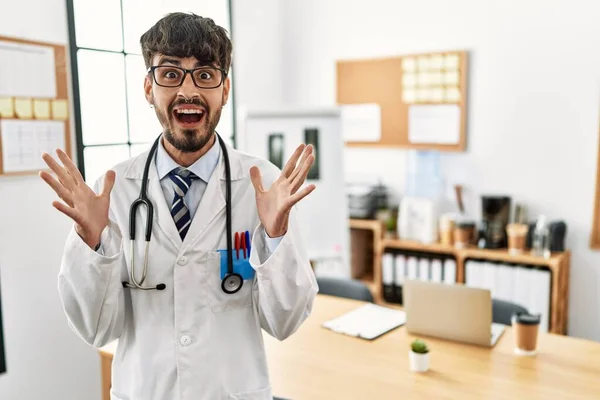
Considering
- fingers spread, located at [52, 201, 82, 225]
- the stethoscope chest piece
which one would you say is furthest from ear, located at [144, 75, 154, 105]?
the stethoscope chest piece

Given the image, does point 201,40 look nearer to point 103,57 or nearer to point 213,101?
point 213,101

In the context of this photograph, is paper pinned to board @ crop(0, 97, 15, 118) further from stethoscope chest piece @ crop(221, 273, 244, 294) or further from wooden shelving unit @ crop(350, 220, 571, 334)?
wooden shelving unit @ crop(350, 220, 571, 334)

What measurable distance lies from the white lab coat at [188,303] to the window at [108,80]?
67.5 inches

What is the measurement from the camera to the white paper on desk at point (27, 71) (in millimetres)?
2537

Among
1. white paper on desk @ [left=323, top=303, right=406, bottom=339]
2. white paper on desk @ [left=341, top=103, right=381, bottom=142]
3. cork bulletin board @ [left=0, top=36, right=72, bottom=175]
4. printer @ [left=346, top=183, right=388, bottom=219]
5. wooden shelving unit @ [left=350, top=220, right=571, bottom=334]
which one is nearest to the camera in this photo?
white paper on desk @ [left=323, top=303, right=406, bottom=339]

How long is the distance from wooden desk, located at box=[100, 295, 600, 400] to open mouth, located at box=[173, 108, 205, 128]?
3.09 feet

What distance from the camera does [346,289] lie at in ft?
9.44

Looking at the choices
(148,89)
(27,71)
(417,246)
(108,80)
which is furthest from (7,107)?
(417,246)

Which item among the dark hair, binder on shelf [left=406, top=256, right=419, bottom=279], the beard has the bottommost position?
binder on shelf [left=406, top=256, right=419, bottom=279]

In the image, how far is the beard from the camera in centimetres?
131

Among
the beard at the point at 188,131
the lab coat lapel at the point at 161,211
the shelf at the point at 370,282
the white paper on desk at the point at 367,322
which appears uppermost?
the beard at the point at 188,131

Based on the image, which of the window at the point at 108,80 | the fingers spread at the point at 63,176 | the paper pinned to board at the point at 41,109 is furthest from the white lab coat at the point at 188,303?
the window at the point at 108,80

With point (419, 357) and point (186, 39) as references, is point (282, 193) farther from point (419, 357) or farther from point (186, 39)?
point (419, 357)

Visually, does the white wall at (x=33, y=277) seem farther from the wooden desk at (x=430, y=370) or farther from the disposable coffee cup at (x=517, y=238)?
the disposable coffee cup at (x=517, y=238)
